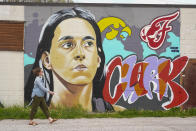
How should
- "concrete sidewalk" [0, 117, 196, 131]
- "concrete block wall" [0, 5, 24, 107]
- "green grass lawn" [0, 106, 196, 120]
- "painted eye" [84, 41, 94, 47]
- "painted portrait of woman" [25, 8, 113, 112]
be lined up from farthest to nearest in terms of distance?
"painted eye" [84, 41, 94, 47], "painted portrait of woman" [25, 8, 113, 112], "concrete block wall" [0, 5, 24, 107], "green grass lawn" [0, 106, 196, 120], "concrete sidewalk" [0, 117, 196, 131]

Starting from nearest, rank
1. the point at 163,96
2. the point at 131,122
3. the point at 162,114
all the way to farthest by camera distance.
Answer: the point at 131,122 → the point at 162,114 → the point at 163,96

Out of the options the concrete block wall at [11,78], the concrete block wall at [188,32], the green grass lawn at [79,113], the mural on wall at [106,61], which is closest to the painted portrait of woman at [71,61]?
the mural on wall at [106,61]

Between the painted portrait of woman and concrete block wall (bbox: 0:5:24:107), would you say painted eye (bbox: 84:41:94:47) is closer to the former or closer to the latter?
the painted portrait of woman

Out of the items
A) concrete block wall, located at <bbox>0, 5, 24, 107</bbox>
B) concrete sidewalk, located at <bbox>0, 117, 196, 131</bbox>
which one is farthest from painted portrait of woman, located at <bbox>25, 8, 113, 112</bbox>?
concrete sidewalk, located at <bbox>0, 117, 196, 131</bbox>

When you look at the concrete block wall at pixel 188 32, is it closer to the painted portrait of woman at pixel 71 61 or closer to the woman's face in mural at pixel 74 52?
the painted portrait of woman at pixel 71 61

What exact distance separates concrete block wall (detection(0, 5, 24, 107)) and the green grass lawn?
49 centimetres

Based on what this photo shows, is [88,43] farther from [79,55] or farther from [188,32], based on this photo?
[188,32]

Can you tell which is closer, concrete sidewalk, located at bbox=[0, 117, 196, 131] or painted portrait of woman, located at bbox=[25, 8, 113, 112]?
concrete sidewalk, located at bbox=[0, 117, 196, 131]

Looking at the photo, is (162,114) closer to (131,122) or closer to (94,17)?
(131,122)

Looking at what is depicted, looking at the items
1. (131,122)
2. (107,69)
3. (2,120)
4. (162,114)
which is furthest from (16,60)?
(162,114)

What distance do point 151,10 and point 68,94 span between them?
463 centimetres

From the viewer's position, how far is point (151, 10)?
1236 centimetres

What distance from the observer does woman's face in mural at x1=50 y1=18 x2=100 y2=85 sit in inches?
472

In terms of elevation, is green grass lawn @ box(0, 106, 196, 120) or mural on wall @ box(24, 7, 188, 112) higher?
mural on wall @ box(24, 7, 188, 112)
